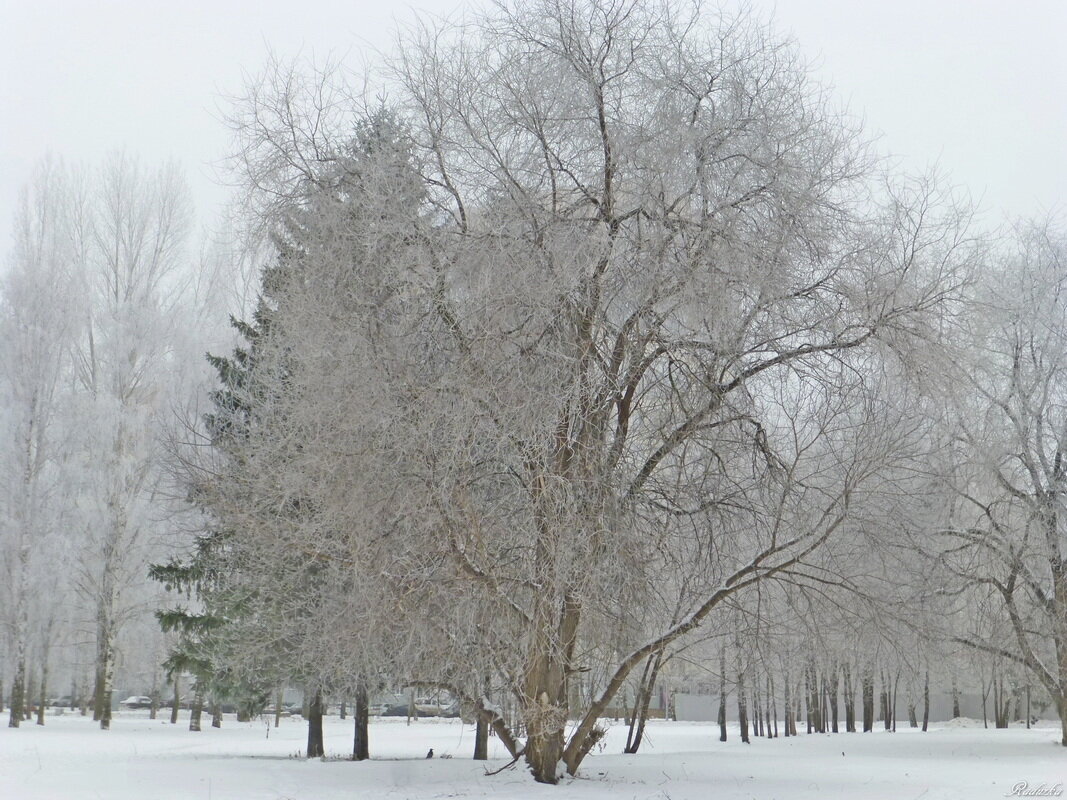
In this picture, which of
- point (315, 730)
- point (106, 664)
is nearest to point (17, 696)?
point (106, 664)

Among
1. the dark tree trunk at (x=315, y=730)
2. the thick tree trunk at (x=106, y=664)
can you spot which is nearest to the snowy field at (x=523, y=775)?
the dark tree trunk at (x=315, y=730)

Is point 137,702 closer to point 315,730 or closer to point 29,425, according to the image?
point 29,425

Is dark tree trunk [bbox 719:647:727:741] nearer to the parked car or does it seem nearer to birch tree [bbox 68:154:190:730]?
birch tree [bbox 68:154:190:730]

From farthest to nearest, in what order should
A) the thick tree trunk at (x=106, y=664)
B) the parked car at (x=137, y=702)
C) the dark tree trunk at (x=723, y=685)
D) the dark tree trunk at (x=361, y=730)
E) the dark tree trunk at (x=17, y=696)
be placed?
1. the parked car at (x=137, y=702)
2. the dark tree trunk at (x=17, y=696)
3. the thick tree trunk at (x=106, y=664)
4. the dark tree trunk at (x=723, y=685)
5. the dark tree trunk at (x=361, y=730)

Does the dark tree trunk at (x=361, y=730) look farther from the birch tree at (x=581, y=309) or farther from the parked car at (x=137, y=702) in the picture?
the parked car at (x=137, y=702)

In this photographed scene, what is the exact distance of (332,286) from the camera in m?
9.41

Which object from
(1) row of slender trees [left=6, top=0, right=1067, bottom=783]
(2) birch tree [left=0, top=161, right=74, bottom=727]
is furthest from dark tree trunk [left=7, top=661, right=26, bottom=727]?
(1) row of slender trees [left=6, top=0, right=1067, bottom=783]

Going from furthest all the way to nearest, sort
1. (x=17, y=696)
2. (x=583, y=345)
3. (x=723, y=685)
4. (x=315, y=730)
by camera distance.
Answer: (x=17, y=696), (x=315, y=730), (x=723, y=685), (x=583, y=345)

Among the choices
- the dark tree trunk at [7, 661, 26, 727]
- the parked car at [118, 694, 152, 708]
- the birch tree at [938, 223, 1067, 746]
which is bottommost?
the parked car at [118, 694, 152, 708]

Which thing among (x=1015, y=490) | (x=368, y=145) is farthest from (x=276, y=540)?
(x=1015, y=490)

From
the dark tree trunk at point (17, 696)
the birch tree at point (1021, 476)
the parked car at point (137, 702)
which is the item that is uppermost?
the birch tree at point (1021, 476)

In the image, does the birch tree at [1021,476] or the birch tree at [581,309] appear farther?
the birch tree at [1021,476]

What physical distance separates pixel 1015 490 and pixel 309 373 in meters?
13.9

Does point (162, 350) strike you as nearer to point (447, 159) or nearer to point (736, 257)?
point (447, 159)
